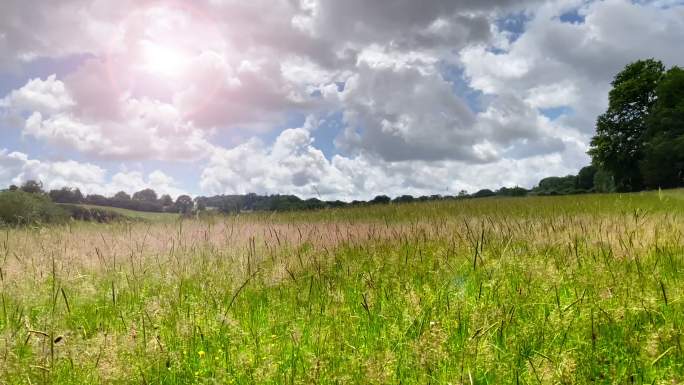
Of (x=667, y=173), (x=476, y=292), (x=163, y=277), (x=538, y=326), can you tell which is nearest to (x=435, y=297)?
(x=476, y=292)

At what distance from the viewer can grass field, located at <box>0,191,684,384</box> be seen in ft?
9.00

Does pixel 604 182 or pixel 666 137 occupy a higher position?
pixel 666 137

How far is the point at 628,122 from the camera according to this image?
39.8 metres

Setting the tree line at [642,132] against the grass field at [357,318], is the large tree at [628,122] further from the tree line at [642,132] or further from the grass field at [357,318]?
the grass field at [357,318]

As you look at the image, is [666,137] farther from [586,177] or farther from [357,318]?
[357,318]

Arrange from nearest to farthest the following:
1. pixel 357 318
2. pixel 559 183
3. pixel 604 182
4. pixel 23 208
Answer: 1. pixel 357 318
2. pixel 23 208
3. pixel 604 182
4. pixel 559 183

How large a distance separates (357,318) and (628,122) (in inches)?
1733

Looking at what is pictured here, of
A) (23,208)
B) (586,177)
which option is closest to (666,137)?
(586,177)

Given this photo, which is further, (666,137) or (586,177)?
(586,177)

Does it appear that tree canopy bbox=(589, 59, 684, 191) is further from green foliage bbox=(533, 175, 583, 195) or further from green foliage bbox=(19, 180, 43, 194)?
green foliage bbox=(19, 180, 43, 194)

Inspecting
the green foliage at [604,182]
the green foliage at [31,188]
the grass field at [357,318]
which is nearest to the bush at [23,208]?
the green foliage at [31,188]

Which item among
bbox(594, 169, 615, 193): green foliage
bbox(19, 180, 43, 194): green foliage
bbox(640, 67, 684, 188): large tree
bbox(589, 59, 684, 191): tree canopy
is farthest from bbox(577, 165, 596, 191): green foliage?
bbox(19, 180, 43, 194): green foliage

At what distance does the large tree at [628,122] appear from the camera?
39.2 metres

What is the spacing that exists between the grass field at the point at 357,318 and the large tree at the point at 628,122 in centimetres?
3765
